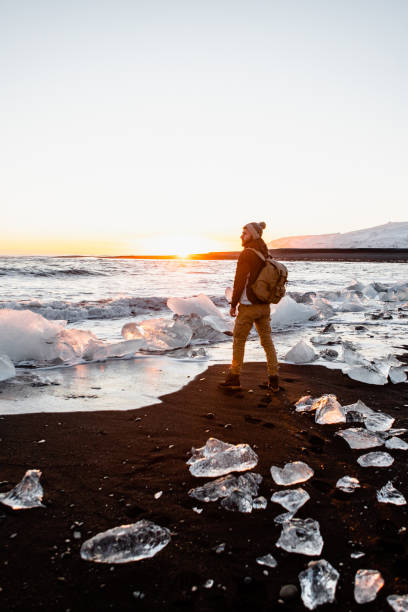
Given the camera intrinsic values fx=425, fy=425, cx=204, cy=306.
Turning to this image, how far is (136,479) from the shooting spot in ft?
7.63

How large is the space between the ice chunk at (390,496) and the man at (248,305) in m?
1.80

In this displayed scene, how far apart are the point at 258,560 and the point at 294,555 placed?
0.52ft

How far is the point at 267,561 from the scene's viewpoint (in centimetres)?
173

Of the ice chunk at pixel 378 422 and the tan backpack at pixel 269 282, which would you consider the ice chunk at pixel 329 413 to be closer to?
the ice chunk at pixel 378 422

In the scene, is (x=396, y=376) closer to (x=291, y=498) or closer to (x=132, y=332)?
(x=291, y=498)

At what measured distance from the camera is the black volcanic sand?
1579 mm

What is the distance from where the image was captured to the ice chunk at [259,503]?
6.93ft

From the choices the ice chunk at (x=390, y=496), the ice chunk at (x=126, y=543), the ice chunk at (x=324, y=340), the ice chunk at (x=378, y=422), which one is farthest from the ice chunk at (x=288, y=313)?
the ice chunk at (x=126, y=543)

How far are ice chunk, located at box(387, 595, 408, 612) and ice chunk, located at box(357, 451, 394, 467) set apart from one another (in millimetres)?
1021

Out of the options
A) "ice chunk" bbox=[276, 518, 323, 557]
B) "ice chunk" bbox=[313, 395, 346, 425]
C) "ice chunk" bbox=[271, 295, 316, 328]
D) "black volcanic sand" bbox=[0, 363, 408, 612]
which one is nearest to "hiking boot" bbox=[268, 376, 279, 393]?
"black volcanic sand" bbox=[0, 363, 408, 612]

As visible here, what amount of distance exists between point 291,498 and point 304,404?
147 cm

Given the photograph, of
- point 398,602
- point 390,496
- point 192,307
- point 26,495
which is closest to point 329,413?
point 390,496

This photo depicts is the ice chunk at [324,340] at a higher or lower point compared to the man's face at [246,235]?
lower

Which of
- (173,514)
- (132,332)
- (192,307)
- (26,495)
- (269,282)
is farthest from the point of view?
(192,307)
